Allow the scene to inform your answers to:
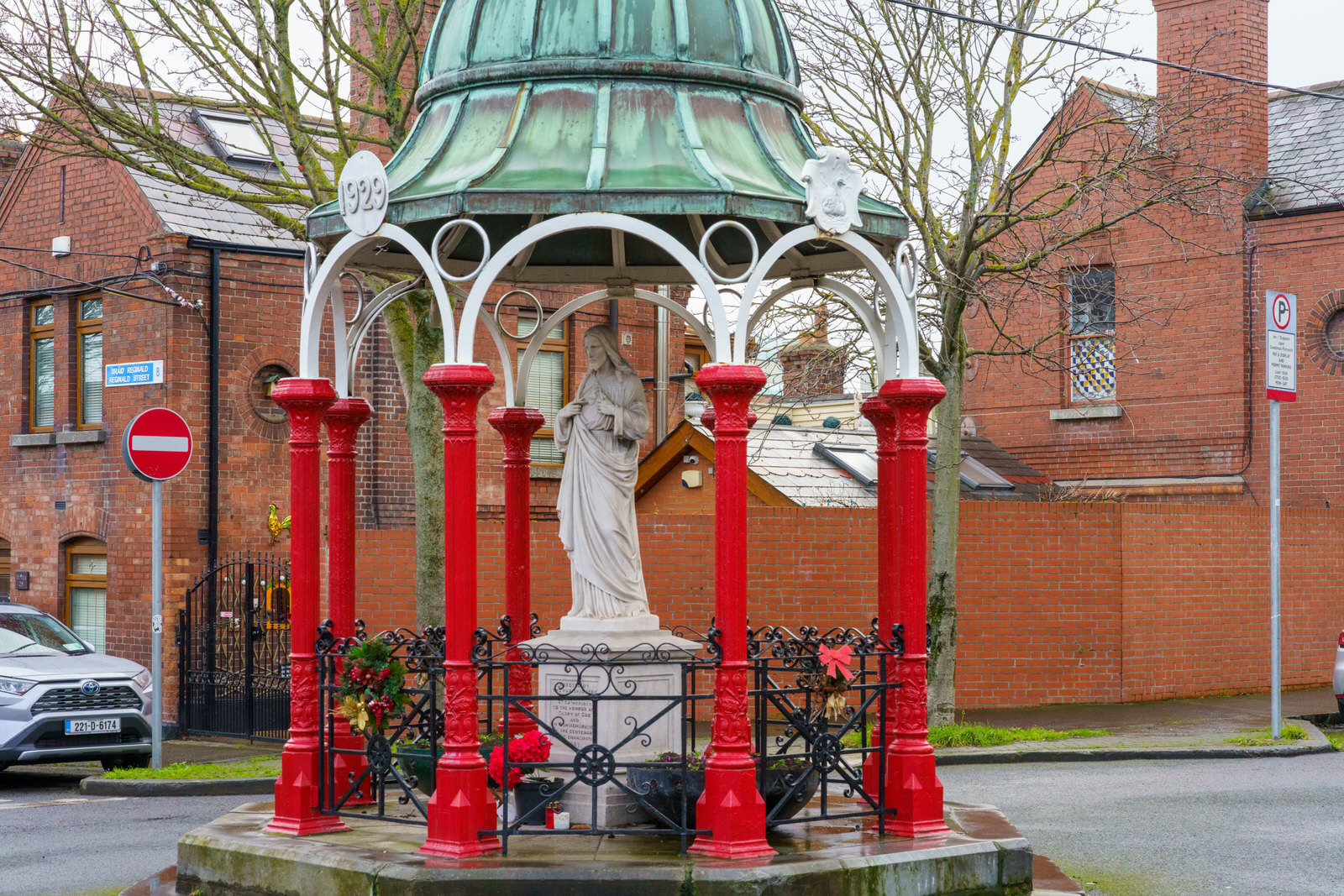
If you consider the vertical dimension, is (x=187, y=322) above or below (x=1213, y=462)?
above

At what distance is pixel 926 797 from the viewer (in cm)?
798

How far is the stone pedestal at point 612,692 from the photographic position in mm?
8195

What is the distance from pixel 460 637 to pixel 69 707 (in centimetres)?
782

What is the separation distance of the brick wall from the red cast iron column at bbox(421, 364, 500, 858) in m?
7.82

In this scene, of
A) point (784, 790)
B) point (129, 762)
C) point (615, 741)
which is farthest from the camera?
point (129, 762)

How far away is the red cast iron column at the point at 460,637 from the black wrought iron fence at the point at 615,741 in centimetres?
12

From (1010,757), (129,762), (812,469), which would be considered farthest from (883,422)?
(812,469)

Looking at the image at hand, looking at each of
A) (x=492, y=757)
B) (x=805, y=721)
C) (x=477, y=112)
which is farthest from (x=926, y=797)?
(x=477, y=112)

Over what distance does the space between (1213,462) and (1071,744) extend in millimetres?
9627

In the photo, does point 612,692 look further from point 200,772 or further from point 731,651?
point 200,772

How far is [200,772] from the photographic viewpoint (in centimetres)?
1328

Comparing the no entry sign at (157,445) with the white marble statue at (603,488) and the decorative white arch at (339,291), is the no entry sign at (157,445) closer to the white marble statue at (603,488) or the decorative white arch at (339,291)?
the decorative white arch at (339,291)

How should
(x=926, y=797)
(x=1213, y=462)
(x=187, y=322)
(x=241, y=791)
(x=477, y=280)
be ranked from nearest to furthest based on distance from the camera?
1. (x=477, y=280)
2. (x=926, y=797)
3. (x=241, y=791)
4. (x=187, y=322)
5. (x=1213, y=462)

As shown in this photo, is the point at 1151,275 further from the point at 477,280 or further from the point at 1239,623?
the point at 477,280
